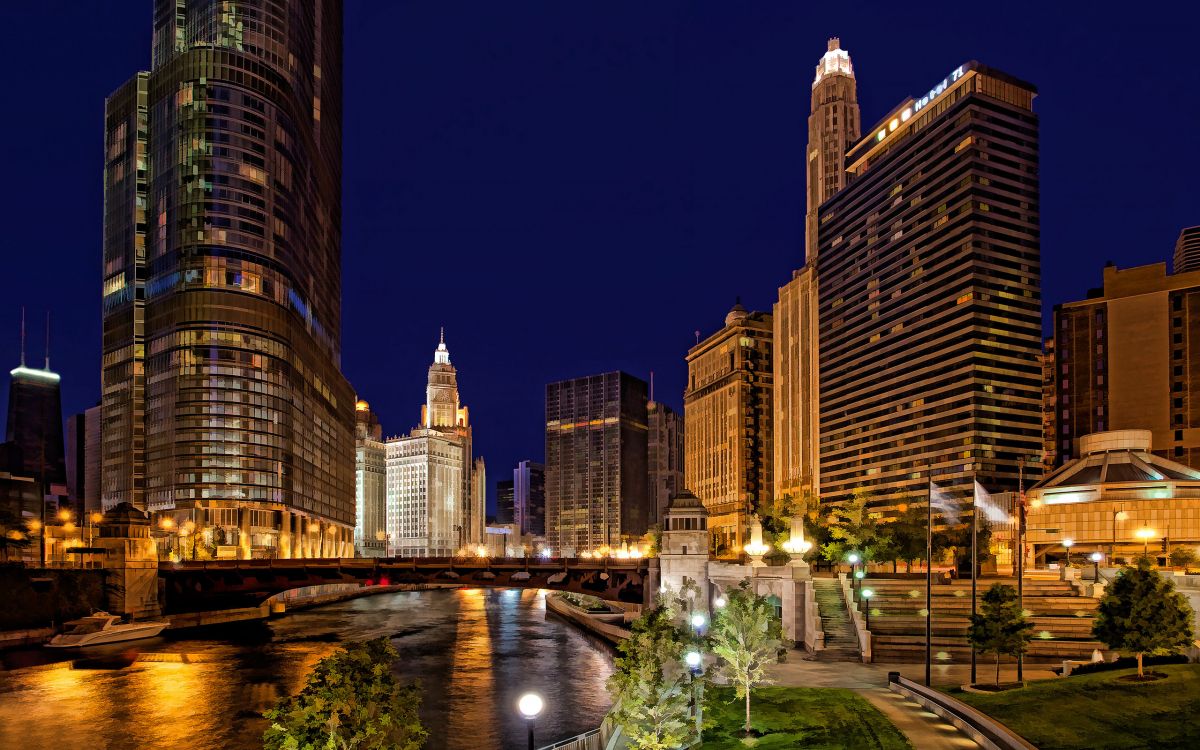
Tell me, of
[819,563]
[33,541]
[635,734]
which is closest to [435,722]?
[635,734]

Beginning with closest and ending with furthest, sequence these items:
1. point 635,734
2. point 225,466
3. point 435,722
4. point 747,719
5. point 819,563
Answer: point 635,734
point 747,719
point 435,722
point 819,563
point 225,466

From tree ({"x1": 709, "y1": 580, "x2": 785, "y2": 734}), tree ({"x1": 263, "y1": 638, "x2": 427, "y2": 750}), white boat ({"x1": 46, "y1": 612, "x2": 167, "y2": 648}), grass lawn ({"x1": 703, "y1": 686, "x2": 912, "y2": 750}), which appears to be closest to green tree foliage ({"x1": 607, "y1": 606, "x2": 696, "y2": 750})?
grass lawn ({"x1": 703, "y1": 686, "x2": 912, "y2": 750})

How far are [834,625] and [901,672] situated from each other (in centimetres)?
1028

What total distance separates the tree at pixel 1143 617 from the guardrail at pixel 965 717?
345 inches

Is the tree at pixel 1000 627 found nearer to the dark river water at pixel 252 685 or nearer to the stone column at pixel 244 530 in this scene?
the dark river water at pixel 252 685

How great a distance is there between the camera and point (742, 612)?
43.4 metres

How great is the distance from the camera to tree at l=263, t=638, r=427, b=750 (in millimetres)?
20641

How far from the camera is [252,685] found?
232ft

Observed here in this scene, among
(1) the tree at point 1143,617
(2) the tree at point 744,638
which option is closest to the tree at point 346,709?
(2) the tree at point 744,638

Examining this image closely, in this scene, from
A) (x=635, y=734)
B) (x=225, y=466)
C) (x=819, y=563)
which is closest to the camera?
(x=635, y=734)

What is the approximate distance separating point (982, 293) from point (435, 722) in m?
175

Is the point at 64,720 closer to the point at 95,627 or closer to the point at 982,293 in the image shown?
the point at 95,627

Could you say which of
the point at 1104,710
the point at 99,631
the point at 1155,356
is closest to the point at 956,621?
the point at 1104,710

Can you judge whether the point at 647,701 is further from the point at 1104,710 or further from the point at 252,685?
the point at 252,685
